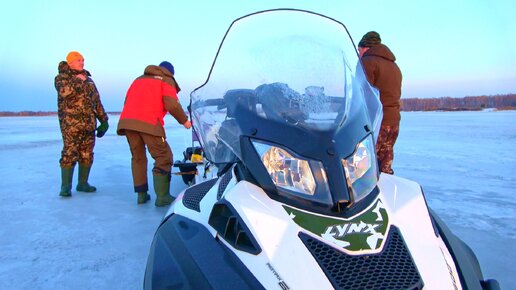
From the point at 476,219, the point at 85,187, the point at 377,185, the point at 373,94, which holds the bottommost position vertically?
the point at 85,187

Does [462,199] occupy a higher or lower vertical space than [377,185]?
lower

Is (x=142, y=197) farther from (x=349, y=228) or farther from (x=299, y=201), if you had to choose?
(x=349, y=228)

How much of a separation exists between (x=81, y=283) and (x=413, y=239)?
1.86 m

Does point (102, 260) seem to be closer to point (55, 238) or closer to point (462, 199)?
point (55, 238)

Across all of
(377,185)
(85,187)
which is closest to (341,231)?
(377,185)

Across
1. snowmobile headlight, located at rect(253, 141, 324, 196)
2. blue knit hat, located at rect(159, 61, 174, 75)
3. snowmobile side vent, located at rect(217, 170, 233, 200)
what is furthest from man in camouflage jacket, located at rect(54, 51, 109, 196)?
snowmobile headlight, located at rect(253, 141, 324, 196)

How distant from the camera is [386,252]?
1199mm

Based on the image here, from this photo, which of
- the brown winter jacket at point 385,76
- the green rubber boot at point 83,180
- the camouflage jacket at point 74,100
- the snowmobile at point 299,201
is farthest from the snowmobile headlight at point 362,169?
the green rubber boot at point 83,180

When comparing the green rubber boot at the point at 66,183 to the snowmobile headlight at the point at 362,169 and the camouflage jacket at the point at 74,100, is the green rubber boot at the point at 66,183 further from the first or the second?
the snowmobile headlight at the point at 362,169

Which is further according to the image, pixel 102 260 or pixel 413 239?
pixel 102 260

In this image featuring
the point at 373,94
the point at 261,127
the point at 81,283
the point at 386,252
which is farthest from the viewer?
the point at 81,283

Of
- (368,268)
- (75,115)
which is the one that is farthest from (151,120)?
(368,268)

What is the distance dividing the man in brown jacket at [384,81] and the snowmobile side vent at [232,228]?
2756mm

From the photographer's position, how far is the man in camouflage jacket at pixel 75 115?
168 inches
